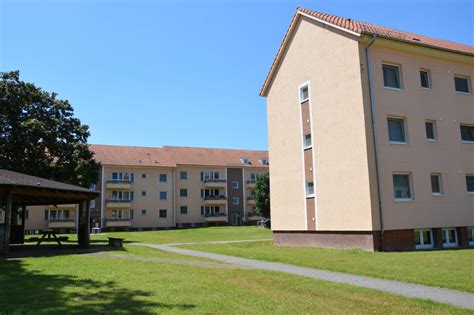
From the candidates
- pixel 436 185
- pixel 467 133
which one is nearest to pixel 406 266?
pixel 436 185

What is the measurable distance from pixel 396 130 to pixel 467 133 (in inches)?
200

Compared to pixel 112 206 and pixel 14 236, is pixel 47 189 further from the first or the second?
pixel 112 206

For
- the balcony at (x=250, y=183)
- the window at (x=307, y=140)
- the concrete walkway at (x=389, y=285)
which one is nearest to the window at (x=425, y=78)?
the window at (x=307, y=140)

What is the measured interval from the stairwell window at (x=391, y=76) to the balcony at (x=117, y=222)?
46778 mm

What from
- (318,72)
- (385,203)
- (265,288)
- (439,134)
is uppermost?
(318,72)

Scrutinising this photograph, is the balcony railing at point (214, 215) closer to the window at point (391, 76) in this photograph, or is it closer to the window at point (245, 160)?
the window at point (245, 160)

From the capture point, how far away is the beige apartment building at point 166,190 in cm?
6000

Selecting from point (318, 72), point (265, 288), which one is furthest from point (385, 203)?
point (265, 288)

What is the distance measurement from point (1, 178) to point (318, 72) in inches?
621

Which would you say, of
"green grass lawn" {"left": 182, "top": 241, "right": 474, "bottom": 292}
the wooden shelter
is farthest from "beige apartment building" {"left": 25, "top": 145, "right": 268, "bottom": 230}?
"green grass lawn" {"left": 182, "top": 241, "right": 474, "bottom": 292}

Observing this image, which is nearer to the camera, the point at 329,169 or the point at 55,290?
the point at 55,290

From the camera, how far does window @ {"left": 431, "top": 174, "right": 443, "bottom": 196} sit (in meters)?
21.1

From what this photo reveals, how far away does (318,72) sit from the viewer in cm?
2291

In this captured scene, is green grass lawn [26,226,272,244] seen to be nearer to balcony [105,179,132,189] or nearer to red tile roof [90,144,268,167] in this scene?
balcony [105,179,132,189]
